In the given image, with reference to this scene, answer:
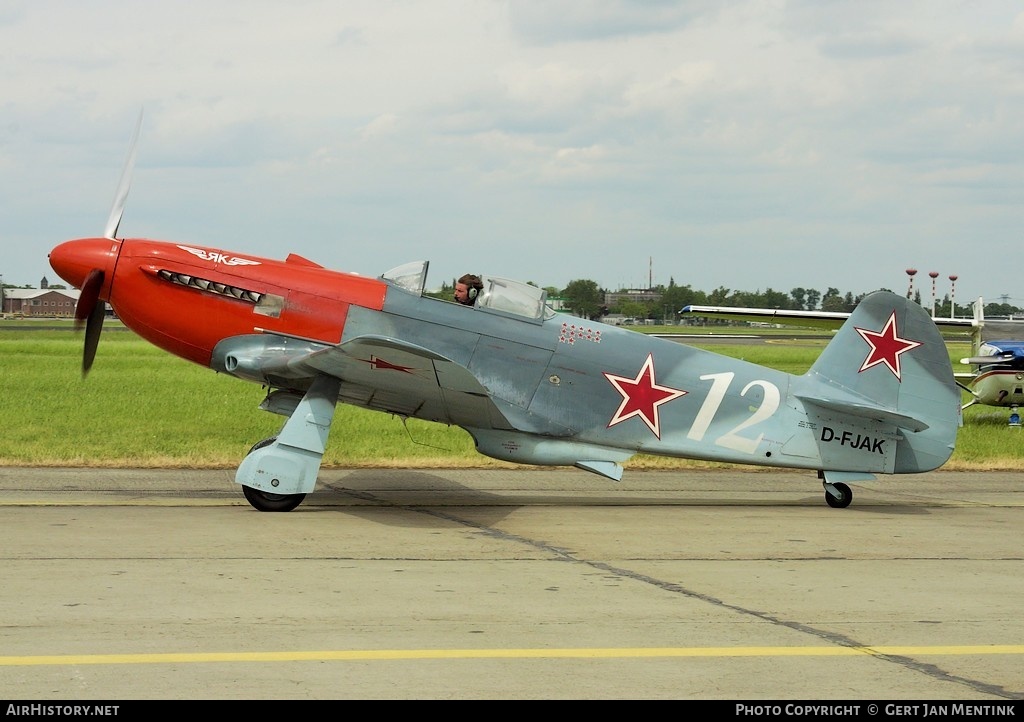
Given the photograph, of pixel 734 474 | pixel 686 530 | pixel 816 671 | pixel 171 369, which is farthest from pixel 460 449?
pixel 171 369

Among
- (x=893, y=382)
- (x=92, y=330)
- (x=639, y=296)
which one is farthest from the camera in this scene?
(x=639, y=296)

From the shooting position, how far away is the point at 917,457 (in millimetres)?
11805

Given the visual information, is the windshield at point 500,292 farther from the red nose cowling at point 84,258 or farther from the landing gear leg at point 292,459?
the red nose cowling at point 84,258

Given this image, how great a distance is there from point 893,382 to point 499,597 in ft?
21.2

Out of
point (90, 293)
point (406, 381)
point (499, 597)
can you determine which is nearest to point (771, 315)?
point (406, 381)

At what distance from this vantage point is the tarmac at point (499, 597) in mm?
5250

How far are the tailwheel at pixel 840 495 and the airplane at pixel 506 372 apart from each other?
1 cm

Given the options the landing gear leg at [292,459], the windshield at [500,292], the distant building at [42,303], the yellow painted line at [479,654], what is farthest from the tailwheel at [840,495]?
the distant building at [42,303]

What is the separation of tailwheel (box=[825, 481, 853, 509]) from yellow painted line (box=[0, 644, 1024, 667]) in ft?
19.4

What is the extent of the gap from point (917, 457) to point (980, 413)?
620 inches

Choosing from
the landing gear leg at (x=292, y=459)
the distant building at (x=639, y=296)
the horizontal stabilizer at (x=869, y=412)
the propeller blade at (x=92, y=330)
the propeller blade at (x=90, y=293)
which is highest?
the distant building at (x=639, y=296)

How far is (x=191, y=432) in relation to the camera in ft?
58.5

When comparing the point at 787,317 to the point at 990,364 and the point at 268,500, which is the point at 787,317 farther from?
the point at 268,500
